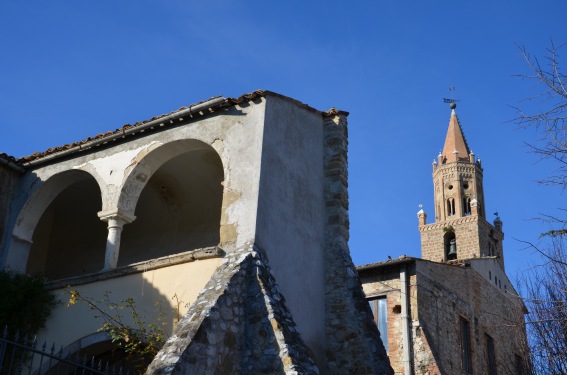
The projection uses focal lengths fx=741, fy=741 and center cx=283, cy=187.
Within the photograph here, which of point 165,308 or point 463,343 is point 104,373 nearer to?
point 165,308

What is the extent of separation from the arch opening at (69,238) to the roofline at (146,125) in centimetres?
161

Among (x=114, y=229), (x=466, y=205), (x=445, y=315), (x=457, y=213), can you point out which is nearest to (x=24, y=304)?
(x=114, y=229)

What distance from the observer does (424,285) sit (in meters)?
18.0

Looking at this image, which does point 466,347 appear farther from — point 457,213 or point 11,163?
point 457,213

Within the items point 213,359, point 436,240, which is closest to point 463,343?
point 213,359

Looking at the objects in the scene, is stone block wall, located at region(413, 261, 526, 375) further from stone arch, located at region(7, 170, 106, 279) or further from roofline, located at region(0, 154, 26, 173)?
roofline, located at region(0, 154, 26, 173)

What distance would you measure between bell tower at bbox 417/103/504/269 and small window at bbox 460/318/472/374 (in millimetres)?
28470

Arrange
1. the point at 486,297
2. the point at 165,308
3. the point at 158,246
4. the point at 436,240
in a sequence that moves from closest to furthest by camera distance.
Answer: the point at 165,308
the point at 158,246
the point at 486,297
the point at 436,240

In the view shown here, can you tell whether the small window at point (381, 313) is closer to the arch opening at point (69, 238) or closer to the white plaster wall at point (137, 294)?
the arch opening at point (69, 238)

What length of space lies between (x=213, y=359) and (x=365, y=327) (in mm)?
2901

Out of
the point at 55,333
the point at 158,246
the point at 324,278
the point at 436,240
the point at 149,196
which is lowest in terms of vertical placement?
the point at 55,333

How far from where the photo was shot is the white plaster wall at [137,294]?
10.3 m

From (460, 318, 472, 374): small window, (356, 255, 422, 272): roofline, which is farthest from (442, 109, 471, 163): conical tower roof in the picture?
(356, 255, 422, 272): roofline

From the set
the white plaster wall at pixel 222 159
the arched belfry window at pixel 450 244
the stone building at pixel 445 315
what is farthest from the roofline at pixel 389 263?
the arched belfry window at pixel 450 244
